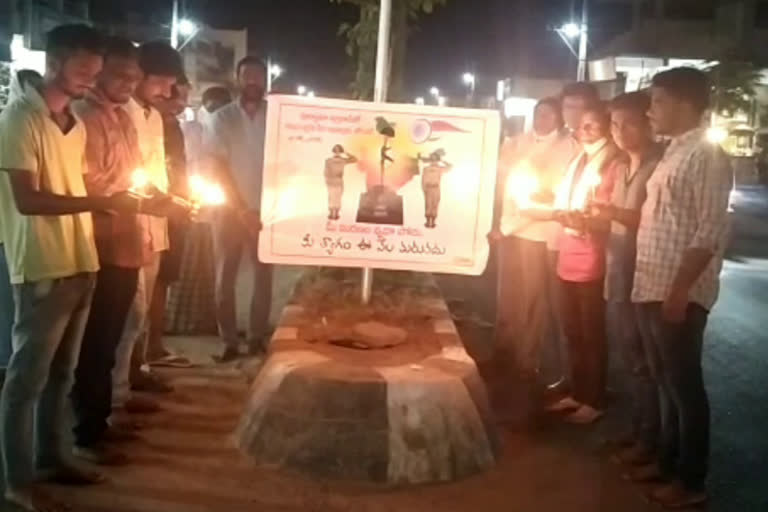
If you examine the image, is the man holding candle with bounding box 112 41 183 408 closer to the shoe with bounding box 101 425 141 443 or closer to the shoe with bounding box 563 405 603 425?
the shoe with bounding box 101 425 141 443

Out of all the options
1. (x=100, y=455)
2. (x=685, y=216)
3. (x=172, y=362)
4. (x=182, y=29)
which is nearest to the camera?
(x=685, y=216)

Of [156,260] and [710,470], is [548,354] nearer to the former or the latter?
[710,470]

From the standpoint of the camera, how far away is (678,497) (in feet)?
17.5

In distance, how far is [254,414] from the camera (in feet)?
19.1

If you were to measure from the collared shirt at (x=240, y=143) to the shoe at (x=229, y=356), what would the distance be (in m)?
1.18

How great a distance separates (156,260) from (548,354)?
3775mm

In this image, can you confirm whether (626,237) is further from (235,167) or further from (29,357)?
(29,357)

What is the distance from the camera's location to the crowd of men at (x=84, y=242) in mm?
4785

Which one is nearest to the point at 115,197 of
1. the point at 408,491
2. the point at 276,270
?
the point at 408,491

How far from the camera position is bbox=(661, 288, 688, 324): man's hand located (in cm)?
518

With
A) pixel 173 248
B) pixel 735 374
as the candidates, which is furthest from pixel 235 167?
pixel 735 374

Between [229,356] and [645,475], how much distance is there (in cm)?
355

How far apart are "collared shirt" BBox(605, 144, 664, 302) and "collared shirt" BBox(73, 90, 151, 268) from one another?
9.40 feet

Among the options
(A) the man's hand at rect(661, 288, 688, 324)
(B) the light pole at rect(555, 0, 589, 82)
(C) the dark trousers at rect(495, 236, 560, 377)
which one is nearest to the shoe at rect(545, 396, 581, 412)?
(C) the dark trousers at rect(495, 236, 560, 377)
